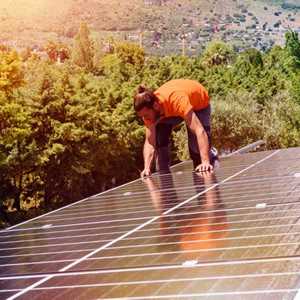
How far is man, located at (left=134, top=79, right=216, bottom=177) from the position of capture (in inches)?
394

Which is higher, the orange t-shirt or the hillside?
the hillside

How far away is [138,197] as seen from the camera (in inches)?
382

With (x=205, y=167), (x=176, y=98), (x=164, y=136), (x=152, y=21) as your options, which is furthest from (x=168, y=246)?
(x=152, y=21)

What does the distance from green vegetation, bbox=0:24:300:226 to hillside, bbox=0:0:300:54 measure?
318ft

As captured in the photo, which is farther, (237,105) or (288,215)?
(237,105)

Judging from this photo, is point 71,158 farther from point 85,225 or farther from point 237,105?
point 85,225

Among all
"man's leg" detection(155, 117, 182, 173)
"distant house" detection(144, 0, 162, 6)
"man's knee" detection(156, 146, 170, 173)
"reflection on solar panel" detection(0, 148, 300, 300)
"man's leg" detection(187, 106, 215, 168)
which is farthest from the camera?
"distant house" detection(144, 0, 162, 6)

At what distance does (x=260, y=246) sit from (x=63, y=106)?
3351 cm

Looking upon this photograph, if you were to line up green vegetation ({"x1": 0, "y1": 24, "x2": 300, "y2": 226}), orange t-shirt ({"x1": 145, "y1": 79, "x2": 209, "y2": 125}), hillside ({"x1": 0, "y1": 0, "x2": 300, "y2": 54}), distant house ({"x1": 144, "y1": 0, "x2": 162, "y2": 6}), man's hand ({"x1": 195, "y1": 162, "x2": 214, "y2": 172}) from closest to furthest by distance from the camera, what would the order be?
orange t-shirt ({"x1": 145, "y1": 79, "x2": 209, "y2": 125}) < man's hand ({"x1": 195, "y1": 162, "x2": 214, "y2": 172}) < green vegetation ({"x1": 0, "y1": 24, "x2": 300, "y2": 226}) < hillside ({"x1": 0, "y1": 0, "x2": 300, "y2": 54}) < distant house ({"x1": 144, "y1": 0, "x2": 162, "y2": 6})

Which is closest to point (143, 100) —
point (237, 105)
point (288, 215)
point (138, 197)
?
point (138, 197)

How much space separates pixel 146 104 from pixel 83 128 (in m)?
29.2

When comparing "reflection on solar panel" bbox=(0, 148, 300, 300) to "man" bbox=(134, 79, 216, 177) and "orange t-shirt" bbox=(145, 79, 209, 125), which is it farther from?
"orange t-shirt" bbox=(145, 79, 209, 125)

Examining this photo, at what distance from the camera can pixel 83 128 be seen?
3881 cm

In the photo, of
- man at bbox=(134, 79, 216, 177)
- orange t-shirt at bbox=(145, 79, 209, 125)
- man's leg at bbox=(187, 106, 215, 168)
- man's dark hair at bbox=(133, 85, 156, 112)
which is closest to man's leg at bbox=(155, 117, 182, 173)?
man at bbox=(134, 79, 216, 177)
